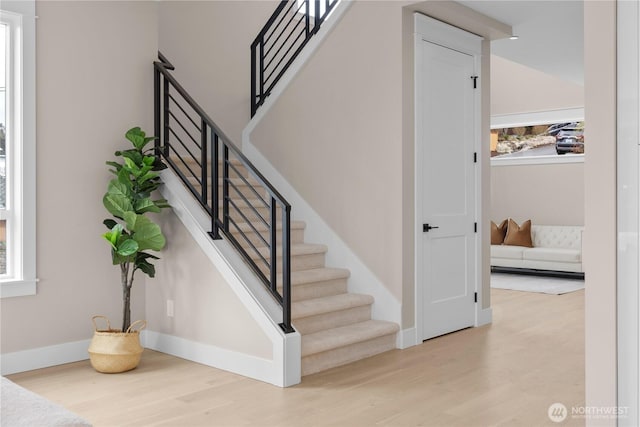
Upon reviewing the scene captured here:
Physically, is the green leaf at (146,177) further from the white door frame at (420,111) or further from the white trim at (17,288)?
the white door frame at (420,111)

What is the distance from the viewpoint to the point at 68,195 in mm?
4461

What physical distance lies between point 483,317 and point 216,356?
2.67 metres

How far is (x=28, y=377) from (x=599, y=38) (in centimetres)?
382

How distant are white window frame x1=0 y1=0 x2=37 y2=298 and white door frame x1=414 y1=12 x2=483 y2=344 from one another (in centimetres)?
283

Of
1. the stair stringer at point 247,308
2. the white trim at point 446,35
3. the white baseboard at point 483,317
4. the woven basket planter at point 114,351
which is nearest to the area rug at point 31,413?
the stair stringer at point 247,308

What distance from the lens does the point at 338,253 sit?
17.5 ft

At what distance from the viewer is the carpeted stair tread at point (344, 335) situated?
13.6ft

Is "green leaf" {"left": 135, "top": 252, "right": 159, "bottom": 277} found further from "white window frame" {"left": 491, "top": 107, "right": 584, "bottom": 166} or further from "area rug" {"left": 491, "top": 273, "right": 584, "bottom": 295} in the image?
"white window frame" {"left": 491, "top": 107, "right": 584, "bottom": 166}

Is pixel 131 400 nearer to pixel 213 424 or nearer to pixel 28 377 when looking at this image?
pixel 213 424

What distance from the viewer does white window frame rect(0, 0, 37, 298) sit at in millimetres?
4199

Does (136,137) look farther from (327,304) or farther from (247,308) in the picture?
(327,304)

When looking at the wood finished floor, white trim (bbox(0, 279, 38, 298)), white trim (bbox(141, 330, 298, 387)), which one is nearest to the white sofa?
the wood finished floor

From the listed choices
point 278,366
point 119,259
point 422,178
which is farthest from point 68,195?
point 422,178

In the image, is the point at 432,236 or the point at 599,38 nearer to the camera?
the point at 599,38
